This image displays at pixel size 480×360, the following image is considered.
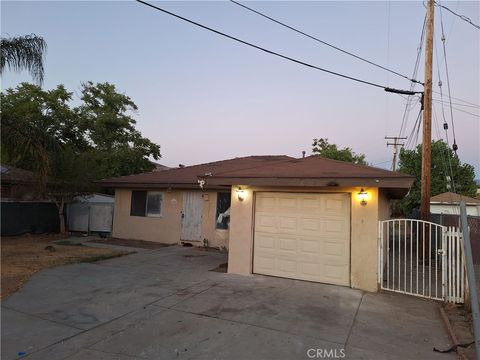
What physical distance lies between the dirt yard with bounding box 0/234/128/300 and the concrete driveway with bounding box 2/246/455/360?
1.31 ft

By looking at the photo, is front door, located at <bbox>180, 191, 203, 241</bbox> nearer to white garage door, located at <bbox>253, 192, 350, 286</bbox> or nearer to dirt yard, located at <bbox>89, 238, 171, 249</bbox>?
dirt yard, located at <bbox>89, 238, 171, 249</bbox>

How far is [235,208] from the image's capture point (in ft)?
32.3

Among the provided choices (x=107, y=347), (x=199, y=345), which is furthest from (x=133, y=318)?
(x=199, y=345)

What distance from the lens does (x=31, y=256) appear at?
453 inches

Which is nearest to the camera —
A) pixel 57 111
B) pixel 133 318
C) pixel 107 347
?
pixel 107 347

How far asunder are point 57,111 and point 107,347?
28285 mm

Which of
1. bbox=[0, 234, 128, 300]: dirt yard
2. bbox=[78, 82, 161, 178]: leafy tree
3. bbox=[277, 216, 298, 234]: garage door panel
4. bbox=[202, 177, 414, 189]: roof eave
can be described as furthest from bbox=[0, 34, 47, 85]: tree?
bbox=[78, 82, 161, 178]: leafy tree

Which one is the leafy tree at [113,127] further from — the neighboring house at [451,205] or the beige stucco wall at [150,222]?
the neighboring house at [451,205]

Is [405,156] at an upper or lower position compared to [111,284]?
upper

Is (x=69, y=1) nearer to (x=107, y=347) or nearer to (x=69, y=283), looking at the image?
(x=69, y=283)

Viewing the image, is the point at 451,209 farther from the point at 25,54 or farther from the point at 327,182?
the point at 25,54

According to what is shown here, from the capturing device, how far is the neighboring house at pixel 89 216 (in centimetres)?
1739

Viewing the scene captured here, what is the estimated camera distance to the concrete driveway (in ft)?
16.4

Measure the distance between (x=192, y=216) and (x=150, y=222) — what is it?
6.94 feet
